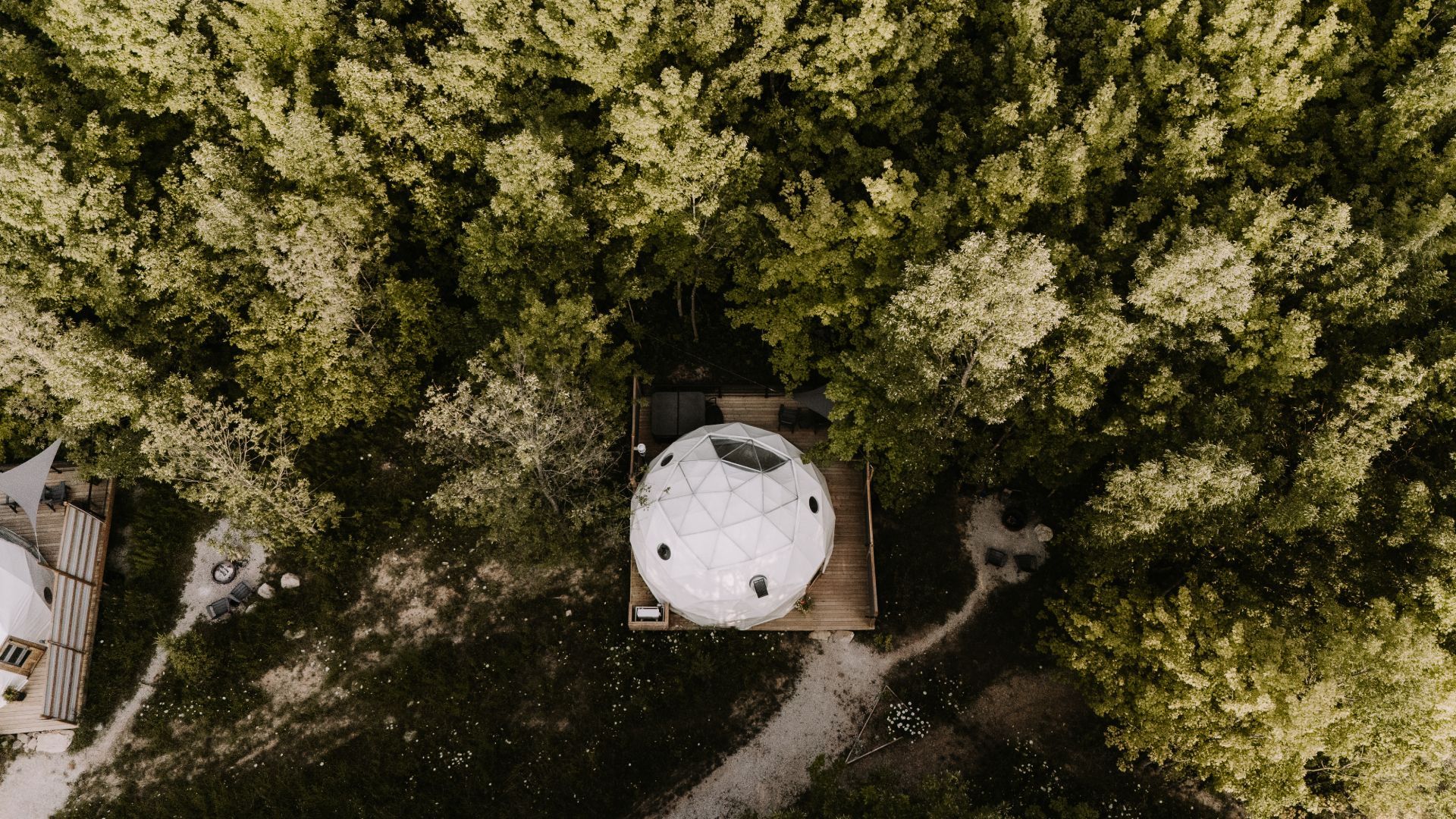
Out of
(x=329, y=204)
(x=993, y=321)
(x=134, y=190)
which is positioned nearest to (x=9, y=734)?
(x=134, y=190)

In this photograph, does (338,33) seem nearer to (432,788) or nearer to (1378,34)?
(432,788)

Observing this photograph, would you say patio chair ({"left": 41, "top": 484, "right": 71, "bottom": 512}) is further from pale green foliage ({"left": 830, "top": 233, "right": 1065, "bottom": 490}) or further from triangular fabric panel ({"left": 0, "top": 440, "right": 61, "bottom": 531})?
pale green foliage ({"left": 830, "top": 233, "right": 1065, "bottom": 490})

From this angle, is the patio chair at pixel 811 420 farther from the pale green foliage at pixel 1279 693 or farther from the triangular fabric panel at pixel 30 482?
the triangular fabric panel at pixel 30 482

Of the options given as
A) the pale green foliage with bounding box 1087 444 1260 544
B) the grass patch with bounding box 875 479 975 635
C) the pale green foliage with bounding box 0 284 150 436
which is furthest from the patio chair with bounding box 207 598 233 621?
the pale green foliage with bounding box 1087 444 1260 544

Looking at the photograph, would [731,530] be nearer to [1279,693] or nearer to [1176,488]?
[1176,488]

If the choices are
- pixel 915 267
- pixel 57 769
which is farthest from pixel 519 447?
pixel 57 769

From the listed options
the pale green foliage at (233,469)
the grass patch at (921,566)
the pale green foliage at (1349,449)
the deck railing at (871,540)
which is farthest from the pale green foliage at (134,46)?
the pale green foliage at (1349,449)
